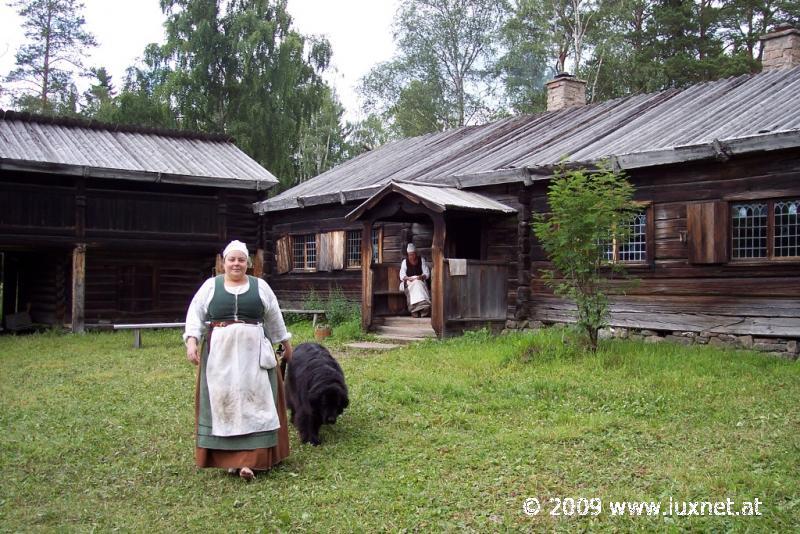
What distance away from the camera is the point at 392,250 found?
613 inches

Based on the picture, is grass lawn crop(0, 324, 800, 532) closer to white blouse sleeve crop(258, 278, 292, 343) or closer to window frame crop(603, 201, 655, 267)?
white blouse sleeve crop(258, 278, 292, 343)

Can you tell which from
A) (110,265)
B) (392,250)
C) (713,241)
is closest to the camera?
(713,241)

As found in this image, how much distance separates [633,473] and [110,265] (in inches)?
597

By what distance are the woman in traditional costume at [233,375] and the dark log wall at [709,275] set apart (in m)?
7.34

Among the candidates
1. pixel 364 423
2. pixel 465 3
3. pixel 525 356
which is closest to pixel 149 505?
pixel 364 423

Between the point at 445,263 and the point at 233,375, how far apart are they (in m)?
7.00

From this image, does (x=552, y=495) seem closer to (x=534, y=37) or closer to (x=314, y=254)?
(x=314, y=254)

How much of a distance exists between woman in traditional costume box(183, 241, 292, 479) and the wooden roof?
6431 millimetres

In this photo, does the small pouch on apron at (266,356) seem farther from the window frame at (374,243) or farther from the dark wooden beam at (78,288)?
the dark wooden beam at (78,288)

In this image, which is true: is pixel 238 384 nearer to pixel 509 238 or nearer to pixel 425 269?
pixel 425 269

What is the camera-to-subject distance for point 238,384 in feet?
17.2

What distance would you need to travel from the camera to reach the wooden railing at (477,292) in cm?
1210

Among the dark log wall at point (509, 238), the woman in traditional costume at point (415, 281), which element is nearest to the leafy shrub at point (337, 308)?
the woman in traditional costume at point (415, 281)

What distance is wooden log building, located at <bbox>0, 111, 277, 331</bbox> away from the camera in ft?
51.0
